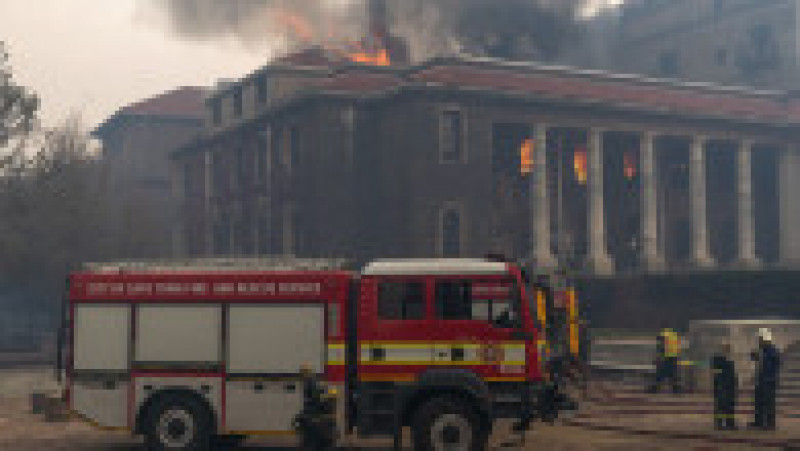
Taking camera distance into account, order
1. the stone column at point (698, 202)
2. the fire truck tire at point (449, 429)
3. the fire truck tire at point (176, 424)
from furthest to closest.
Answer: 1. the stone column at point (698, 202)
2. the fire truck tire at point (176, 424)
3. the fire truck tire at point (449, 429)

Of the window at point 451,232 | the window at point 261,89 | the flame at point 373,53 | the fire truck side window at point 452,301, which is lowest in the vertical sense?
the fire truck side window at point 452,301

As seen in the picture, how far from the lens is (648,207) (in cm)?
5981

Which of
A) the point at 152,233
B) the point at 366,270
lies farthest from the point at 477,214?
the point at 366,270

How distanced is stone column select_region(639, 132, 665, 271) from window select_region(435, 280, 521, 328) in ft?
152

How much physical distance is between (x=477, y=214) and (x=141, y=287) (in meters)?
39.3

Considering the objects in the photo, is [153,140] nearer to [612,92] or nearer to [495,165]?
[495,165]

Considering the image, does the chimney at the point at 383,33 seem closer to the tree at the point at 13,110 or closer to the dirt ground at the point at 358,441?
the tree at the point at 13,110

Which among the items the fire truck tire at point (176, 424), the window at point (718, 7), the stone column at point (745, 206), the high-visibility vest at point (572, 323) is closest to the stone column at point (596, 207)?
the stone column at point (745, 206)

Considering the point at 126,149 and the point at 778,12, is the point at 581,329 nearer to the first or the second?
the point at 778,12

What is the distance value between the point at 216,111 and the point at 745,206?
119ft

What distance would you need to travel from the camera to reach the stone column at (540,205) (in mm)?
55656

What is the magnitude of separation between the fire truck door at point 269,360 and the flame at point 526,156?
1687 inches

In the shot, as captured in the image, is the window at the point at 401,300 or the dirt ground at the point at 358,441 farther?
the dirt ground at the point at 358,441

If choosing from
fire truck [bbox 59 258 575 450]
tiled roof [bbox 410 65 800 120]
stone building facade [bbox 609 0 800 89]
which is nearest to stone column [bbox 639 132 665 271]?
tiled roof [bbox 410 65 800 120]
